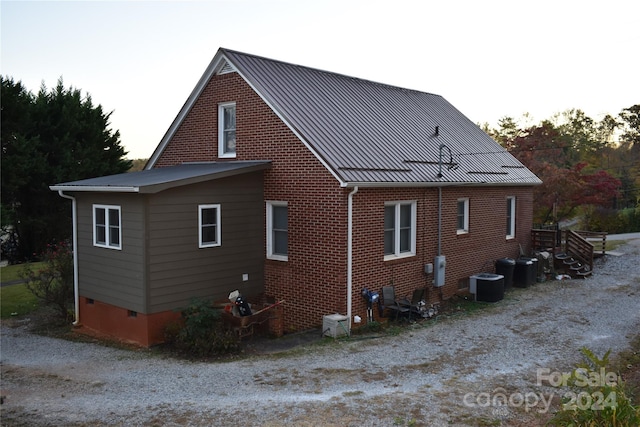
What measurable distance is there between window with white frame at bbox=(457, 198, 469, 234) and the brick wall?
391 mm

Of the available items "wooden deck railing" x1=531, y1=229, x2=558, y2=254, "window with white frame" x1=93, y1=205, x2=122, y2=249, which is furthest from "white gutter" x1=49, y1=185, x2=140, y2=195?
"wooden deck railing" x1=531, y1=229, x2=558, y2=254

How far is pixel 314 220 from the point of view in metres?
13.1

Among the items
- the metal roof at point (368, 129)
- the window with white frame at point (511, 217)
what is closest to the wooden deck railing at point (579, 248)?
the window with white frame at point (511, 217)

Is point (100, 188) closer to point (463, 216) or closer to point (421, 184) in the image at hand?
point (421, 184)

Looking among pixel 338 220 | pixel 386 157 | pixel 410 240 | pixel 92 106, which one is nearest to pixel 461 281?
pixel 410 240

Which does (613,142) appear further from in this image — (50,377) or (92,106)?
(50,377)

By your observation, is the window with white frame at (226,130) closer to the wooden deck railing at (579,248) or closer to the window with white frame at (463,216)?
the window with white frame at (463,216)

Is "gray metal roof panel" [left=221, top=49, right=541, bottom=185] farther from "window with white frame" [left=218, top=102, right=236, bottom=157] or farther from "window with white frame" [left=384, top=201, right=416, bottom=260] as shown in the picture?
"window with white frame" [left=218, top=102, right=236, bottom=157]

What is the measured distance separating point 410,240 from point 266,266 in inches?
157

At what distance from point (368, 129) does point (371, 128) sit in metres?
0.22

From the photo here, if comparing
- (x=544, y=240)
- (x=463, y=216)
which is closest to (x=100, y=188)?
(x=463, y=216)

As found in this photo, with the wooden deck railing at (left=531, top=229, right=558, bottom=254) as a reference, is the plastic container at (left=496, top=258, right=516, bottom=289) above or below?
below

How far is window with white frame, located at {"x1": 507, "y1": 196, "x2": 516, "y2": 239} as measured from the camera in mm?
20156

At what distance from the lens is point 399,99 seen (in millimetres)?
19844
